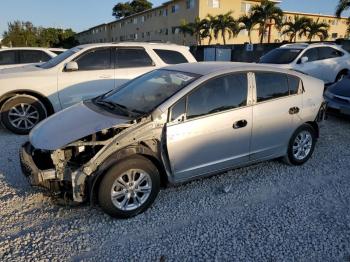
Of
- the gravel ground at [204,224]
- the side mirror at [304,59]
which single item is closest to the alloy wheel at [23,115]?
the gravel ground at [204,224]

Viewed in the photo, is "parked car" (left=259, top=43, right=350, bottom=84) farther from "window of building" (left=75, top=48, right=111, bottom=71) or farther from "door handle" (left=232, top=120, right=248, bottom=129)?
"door handle" (left=232, top=120, right=248, bottom=129)

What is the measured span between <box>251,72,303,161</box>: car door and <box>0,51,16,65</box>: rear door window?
843 cm

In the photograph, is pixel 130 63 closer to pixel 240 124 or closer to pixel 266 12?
pixel 240 124

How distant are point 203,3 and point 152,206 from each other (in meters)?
38.5

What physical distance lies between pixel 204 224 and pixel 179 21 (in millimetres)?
42427

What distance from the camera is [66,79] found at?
21.0ft

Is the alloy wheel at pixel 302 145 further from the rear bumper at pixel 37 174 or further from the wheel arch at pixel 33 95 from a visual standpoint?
the wheel arch at pixel 33 95

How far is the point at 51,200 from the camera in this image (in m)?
3.78

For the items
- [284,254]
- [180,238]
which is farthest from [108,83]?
[284,254]

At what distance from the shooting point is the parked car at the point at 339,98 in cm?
696

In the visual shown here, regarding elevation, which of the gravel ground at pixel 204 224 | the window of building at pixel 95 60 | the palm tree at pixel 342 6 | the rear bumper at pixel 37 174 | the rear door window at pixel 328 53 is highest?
the palm tree at pixel 342 6

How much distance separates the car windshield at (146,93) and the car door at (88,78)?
88.2 inches

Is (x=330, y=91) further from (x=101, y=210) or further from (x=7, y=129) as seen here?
(x=7, y=129)

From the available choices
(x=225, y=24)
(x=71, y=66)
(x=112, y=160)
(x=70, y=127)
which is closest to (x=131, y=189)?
(x=112, y=160)
